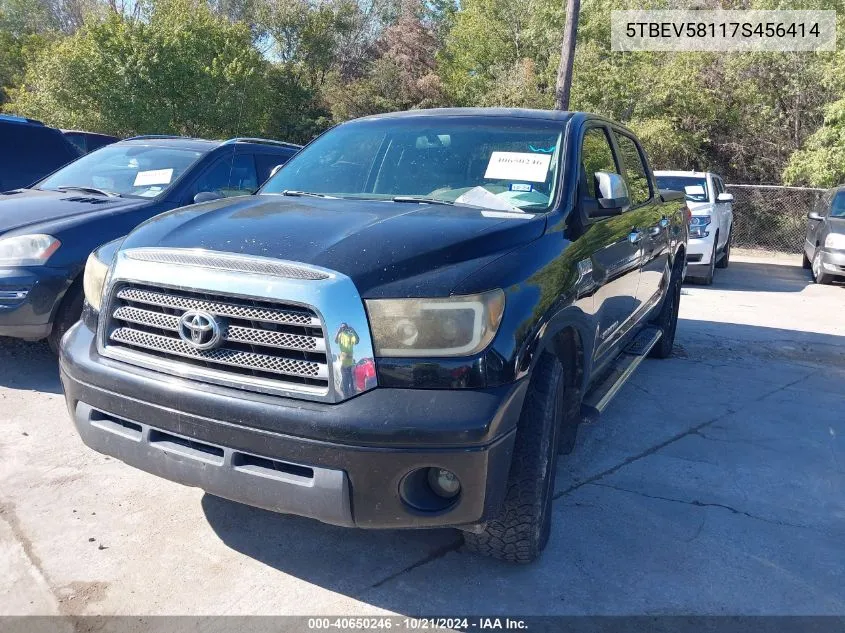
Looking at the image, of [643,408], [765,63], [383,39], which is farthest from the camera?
[383,39]

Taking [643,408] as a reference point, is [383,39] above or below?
above

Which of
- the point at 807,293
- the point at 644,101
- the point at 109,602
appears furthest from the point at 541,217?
the point at 644,101

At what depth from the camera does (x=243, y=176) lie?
20.6 feet

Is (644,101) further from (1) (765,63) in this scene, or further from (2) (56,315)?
(2) (56,315)

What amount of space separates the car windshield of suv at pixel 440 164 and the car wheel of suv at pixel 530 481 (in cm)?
93

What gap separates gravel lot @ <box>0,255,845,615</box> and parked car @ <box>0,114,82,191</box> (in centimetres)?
356

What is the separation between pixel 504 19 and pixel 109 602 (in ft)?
103

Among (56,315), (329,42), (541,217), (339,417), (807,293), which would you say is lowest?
(807,293)

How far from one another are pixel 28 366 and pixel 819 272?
12.1 m

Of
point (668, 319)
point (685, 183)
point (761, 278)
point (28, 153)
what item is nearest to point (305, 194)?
point (668, 319)

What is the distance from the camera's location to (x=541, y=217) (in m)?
3.07

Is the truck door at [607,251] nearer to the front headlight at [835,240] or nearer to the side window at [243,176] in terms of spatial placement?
the side window at [243,176]

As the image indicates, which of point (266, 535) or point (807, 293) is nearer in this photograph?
point (266, 535)

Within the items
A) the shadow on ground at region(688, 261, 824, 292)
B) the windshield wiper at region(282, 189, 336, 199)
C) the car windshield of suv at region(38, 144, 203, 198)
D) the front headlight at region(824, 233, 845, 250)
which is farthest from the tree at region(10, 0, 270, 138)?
the windshield wiper at region(282, 189, 336, 199)
